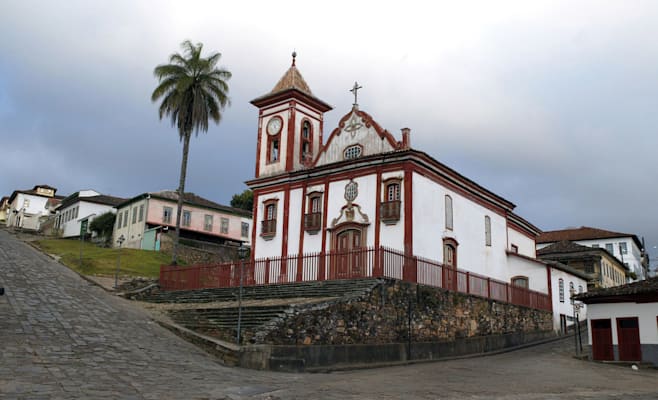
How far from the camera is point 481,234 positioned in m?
29.5

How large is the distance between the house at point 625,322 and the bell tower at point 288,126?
1450 cm

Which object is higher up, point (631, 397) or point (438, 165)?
point (438, 165)

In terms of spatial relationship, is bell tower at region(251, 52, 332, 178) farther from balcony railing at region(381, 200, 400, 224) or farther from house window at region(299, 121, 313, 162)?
balcony railing at region(381, 200, 400, 224)

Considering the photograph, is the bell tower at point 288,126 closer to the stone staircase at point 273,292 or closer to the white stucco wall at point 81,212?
the stone staircase at point 273,292

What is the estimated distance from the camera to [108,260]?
34.2m

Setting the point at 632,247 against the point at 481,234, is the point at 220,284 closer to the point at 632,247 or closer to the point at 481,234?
the point at 481,234

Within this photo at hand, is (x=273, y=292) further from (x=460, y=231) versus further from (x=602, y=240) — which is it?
(x=602, y=240)

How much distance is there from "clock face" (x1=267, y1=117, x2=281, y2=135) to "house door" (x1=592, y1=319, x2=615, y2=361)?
17365 millimetres

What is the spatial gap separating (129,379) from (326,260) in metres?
10.9

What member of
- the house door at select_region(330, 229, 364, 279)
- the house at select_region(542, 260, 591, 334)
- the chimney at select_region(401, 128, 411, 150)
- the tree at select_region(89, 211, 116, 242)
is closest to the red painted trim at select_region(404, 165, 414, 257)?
the chimney at select_region(401, 128, 411, 150)

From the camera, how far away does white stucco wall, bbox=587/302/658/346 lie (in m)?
19.6

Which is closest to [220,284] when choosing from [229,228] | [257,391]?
[257,391]

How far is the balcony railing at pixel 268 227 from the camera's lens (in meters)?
28.7

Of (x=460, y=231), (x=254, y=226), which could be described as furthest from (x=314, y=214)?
(x=460, y=231)
